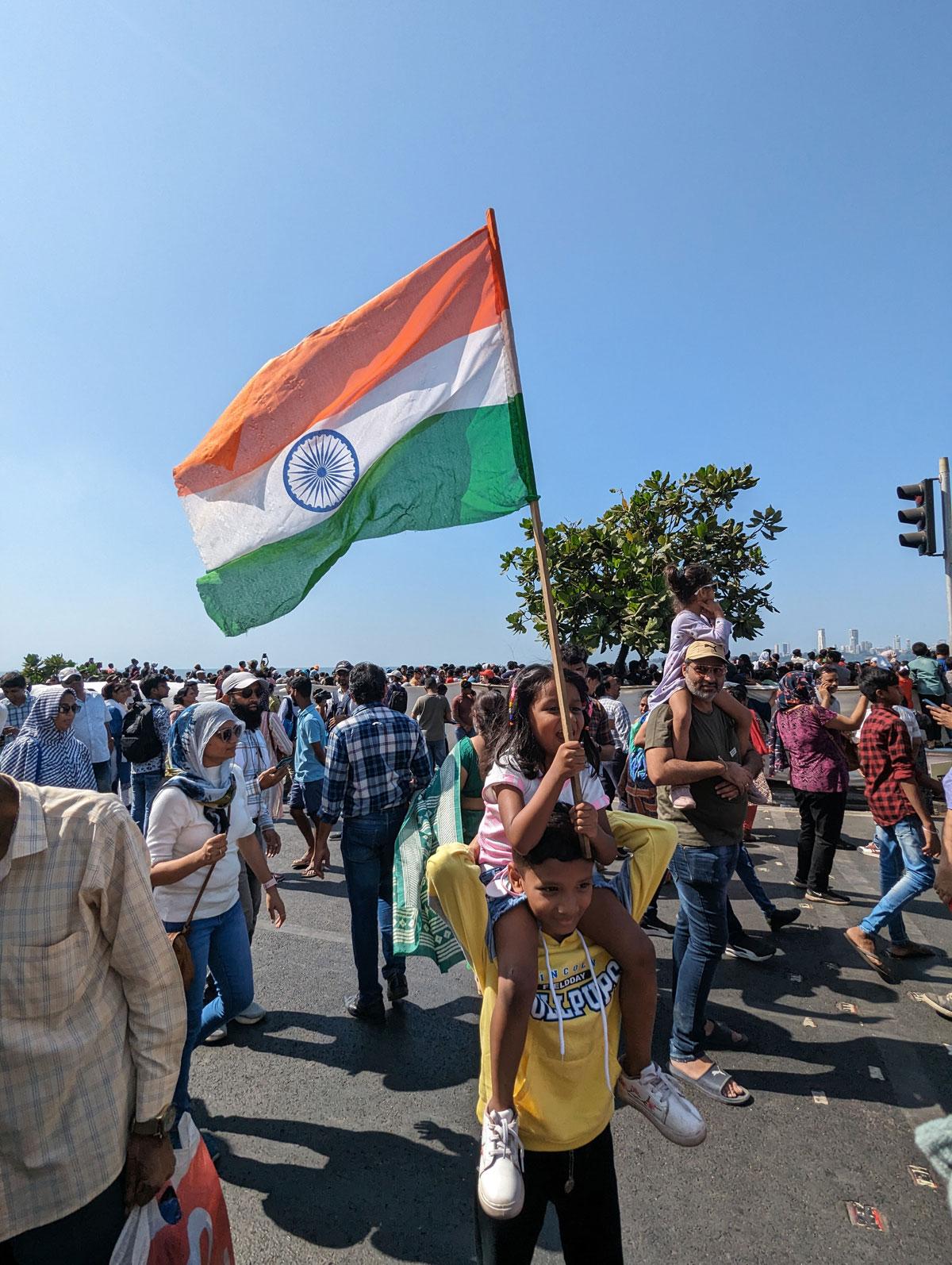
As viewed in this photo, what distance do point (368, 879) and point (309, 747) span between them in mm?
3006

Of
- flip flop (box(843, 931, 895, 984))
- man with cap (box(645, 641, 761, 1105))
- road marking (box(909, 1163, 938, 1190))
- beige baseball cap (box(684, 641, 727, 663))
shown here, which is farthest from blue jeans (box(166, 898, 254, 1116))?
flip flop (box(843, 931, 895, 984))

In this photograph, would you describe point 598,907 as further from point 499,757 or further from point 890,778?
point 890,778

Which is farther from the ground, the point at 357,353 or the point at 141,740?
the point at 357,353

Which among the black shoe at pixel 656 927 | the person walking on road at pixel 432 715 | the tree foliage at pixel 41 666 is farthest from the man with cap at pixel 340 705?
the tree foliage at pixel 41 666

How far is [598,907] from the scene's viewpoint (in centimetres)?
200

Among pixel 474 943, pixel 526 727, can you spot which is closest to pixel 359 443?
pixel 526 727

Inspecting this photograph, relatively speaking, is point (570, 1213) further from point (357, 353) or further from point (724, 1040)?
point (357, 353)

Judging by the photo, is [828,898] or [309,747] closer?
[828,898]

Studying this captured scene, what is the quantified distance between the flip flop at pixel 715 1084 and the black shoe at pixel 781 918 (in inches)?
82.0

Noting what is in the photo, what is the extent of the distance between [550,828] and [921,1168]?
239cm

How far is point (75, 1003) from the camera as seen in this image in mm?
1671

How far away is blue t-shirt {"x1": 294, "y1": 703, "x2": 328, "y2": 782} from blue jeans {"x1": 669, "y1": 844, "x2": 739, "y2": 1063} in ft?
14.4

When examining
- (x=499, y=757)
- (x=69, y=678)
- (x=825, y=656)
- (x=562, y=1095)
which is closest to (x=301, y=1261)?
(x=562, y=1095)

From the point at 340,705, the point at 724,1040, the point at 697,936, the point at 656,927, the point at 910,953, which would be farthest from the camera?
the point at 340,705
